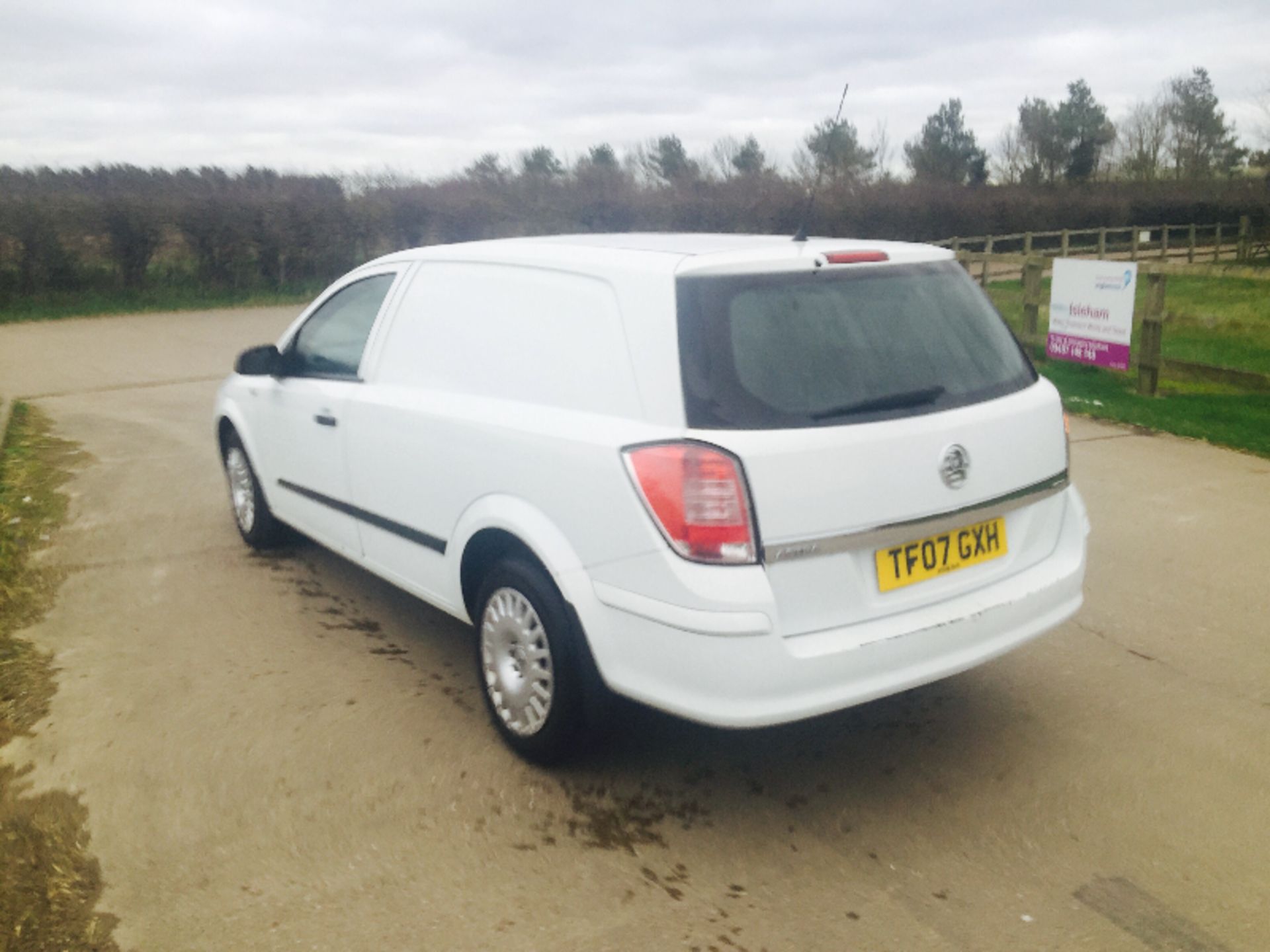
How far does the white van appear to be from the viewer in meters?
3.09

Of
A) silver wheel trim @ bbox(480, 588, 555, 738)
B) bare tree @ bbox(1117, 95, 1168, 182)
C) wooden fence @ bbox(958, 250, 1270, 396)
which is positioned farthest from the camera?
bare tree @ bbox(1117, 95, 1168, 182)

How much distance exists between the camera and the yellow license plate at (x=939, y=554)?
10.7 feet

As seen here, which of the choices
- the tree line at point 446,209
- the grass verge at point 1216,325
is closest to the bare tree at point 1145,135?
the tree line at point 446,209

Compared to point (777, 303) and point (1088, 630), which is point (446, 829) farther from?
point (1088, 630)

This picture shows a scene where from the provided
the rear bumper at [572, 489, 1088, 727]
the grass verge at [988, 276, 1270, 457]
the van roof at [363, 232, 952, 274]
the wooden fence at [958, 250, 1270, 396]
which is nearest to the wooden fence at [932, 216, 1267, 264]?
the grass verge at [988, 276, 1270, 457]

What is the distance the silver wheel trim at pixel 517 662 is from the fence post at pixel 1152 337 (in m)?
8.15

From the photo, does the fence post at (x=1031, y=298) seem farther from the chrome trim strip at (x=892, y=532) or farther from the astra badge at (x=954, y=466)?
the astra badge at (x=954, y=466)

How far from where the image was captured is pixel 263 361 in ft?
17.5

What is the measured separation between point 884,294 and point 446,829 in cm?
205

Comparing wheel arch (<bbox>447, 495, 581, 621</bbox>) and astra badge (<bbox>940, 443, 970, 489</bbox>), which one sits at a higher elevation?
astra badge (<bbox>940, 443, 970, 489</bbox>)

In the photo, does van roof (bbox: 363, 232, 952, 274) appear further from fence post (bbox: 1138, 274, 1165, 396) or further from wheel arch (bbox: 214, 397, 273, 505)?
fence post (bbox: 1138, 274, 1165, 396)

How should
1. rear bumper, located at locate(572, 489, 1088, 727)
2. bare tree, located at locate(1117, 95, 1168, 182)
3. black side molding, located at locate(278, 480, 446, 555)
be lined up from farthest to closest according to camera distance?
bare tree, located at locate(1117, 95, 1168, 182) < black side molding, located at locate(278, 480, 446, 555) < rear bumper, located at locate(572, 489, 1088, 727)

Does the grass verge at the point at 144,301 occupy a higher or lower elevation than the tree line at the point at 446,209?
lower

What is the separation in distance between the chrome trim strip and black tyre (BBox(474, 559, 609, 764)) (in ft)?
2.27
